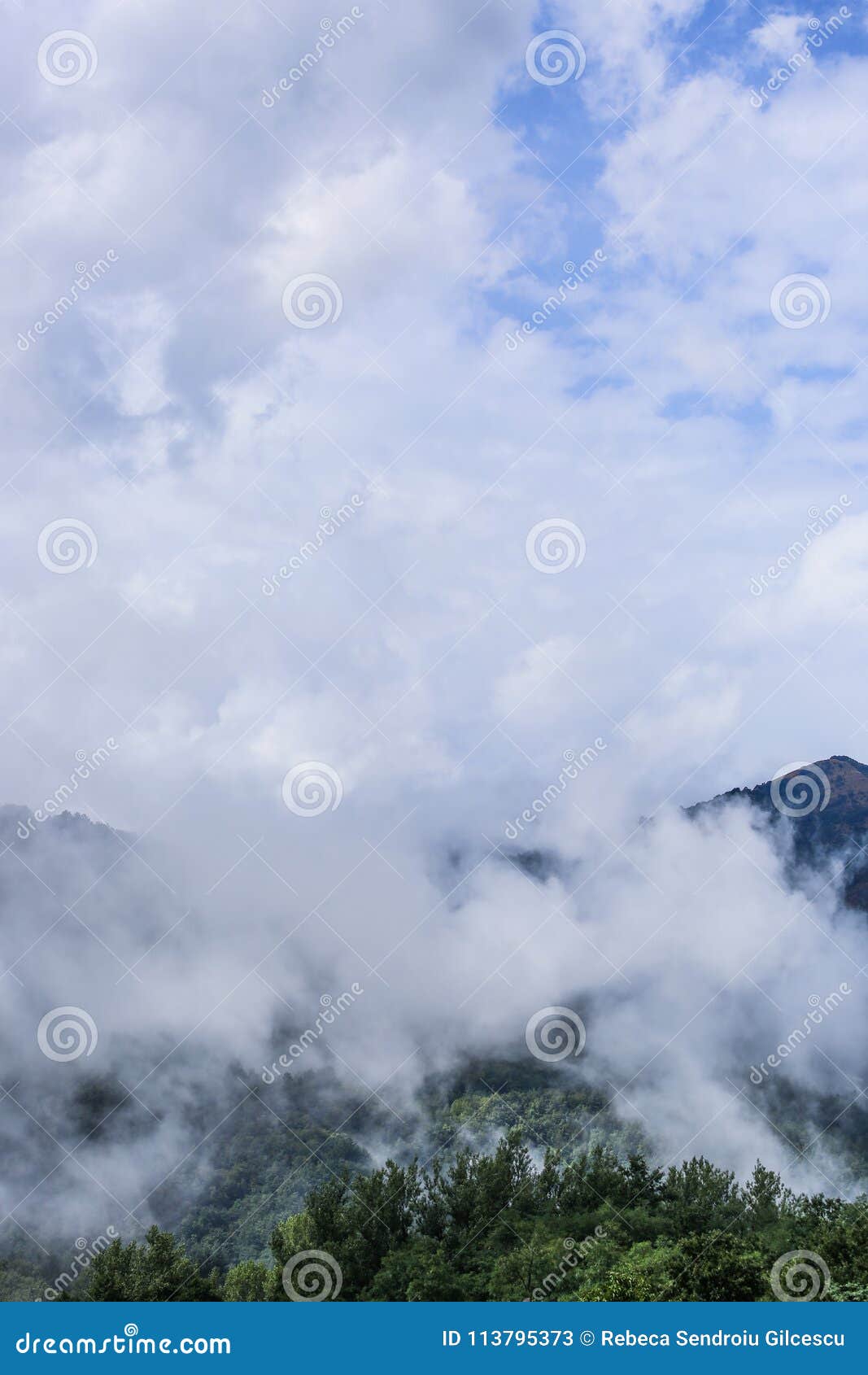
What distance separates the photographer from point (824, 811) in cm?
9325

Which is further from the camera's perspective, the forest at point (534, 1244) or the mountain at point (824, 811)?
the mountain at point (824, 811)

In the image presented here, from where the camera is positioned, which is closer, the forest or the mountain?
the forest

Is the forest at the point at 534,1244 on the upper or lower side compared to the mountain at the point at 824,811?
lower

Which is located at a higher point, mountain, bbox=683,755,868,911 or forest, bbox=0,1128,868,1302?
mountain, bbox=683,755,868,911

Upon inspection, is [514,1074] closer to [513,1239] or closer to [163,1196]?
[163,1196]

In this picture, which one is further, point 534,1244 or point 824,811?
point 824,811

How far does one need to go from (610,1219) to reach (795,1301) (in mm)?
13699

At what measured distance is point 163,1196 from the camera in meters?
66.4

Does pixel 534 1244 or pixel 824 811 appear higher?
pixel 824 811

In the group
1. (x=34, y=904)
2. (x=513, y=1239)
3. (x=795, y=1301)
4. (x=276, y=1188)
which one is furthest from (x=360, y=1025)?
(x=795, y=1301)

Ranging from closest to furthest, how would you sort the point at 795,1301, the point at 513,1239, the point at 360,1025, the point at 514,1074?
1. the point at 795,1301
2. the point at 513,1239
3. the point at 514,1074
4. the point at 360,1025

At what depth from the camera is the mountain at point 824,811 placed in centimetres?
8444

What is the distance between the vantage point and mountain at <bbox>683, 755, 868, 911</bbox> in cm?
8444

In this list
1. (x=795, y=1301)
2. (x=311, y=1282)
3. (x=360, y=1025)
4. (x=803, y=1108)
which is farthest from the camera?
(x=360, y=1025)
